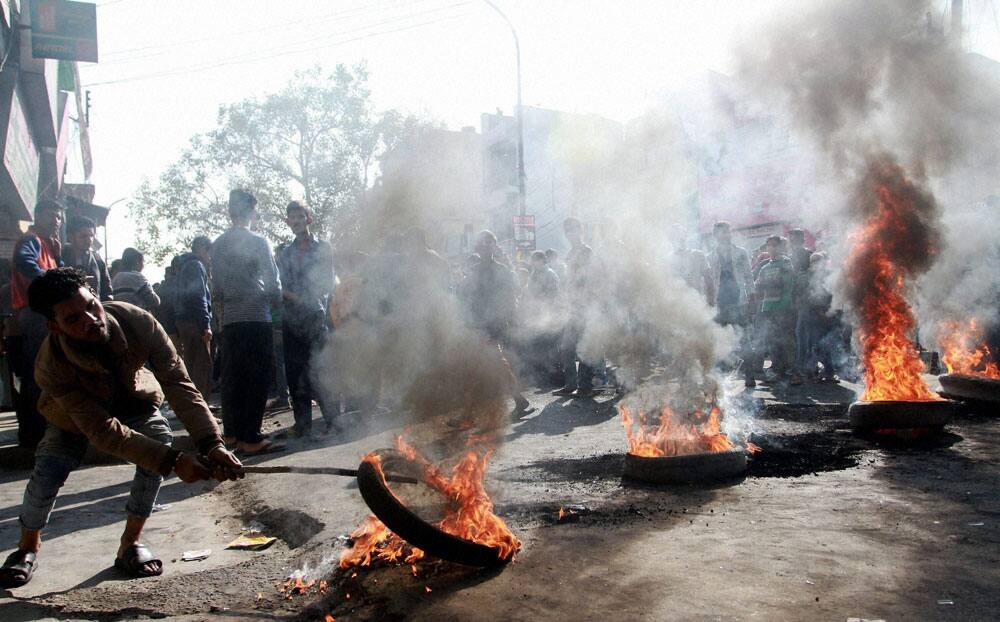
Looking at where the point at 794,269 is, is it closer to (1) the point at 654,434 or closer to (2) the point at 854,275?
(2) the point at 854,275

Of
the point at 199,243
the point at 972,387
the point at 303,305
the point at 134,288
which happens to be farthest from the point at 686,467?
the point at 199,243

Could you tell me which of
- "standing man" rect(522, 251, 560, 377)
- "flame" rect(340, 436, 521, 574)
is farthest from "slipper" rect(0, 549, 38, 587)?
"standing man" rect(522, 251, 560, 377)

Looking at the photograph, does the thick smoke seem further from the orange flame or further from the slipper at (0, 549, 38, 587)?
the slipper at (0, 549, 38, 587)

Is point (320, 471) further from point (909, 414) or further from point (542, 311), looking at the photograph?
point (542, 311)

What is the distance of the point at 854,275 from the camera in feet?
25.5

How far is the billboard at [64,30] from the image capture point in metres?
12.9

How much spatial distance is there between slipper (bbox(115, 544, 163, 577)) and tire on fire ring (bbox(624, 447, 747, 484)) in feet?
9.55

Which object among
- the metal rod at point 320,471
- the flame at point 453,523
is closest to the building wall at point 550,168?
the flame at point 453,523

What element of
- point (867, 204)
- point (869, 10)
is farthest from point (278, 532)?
point (869, 10)

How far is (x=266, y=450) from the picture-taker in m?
6.40

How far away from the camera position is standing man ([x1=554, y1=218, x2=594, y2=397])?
29.3ft

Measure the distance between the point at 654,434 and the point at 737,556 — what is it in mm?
1922

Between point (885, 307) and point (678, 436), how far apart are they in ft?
11.4

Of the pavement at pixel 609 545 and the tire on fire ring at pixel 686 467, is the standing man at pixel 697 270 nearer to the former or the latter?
the pavement at pixel 609 545
